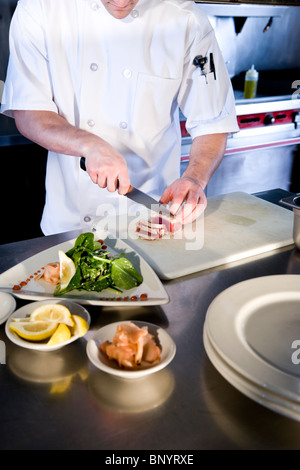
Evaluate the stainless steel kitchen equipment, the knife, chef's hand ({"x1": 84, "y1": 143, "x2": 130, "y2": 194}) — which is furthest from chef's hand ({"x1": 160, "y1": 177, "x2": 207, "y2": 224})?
the stainless steel kitchen equipment

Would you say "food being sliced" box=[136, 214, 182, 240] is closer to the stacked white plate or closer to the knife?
the knife

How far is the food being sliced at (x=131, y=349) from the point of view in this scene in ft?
2.92

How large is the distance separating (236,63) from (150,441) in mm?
3877

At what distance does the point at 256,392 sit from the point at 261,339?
188 mm

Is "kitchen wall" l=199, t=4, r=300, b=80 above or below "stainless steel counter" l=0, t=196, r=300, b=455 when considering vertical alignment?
above

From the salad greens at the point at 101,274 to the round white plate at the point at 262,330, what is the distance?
240mm

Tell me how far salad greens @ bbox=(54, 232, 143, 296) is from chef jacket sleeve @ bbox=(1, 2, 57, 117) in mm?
841

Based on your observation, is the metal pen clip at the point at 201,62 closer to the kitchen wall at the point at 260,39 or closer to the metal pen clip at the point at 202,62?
the metal pen clip at the point at 202,62

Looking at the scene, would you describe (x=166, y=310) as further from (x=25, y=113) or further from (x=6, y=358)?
(x=25, y=113)

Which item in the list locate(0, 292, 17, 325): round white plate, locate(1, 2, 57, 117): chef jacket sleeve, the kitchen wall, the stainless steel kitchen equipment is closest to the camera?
locate(0, 292, 17, 325): round white plate

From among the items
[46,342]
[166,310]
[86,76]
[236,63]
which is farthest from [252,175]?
[46,342]

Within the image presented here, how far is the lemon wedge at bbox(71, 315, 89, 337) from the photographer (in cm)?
98

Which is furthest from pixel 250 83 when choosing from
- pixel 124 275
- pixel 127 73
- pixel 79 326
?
pixel 79 326

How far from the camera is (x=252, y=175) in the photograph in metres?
3.75
